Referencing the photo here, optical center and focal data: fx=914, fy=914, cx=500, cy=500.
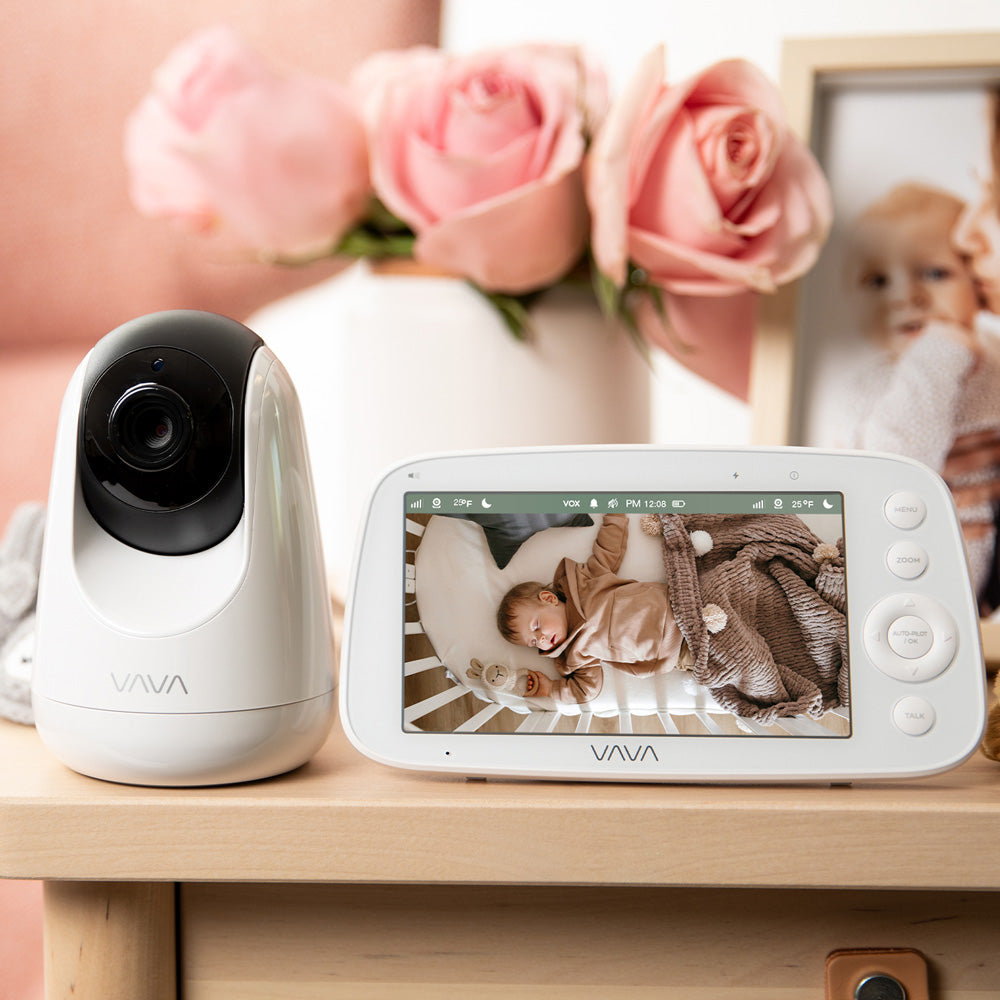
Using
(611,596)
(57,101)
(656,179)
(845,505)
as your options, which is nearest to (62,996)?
(611,596)

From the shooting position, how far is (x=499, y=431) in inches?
23.2

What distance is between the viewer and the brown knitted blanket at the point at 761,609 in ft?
1.29

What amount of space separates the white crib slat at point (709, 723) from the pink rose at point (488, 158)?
0.97 ft

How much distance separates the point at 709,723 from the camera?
15.3 inches

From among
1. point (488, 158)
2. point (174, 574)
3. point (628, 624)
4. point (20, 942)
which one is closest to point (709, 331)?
point (488, 158)

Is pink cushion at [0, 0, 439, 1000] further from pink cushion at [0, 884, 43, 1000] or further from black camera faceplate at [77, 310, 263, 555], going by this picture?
black camera faceplate at [77, 310, 263, 555]

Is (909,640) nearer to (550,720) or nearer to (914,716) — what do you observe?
(914,716)

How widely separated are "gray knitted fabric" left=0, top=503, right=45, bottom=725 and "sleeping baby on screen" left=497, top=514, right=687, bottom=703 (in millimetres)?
261

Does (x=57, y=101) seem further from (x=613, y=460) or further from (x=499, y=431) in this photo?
(x=613, y=460)

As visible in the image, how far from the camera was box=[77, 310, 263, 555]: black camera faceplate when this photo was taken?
0.37m

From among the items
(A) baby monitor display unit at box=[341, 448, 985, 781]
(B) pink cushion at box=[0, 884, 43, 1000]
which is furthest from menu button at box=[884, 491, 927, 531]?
(B) pink cushion at box=[0, 884, 43, 1000]

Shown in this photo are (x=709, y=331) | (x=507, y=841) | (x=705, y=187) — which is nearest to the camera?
(x=507, y=841)

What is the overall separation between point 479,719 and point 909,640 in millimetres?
187

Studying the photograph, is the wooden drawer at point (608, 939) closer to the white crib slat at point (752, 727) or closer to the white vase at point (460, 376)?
the white crib slat at point (752, 727)
